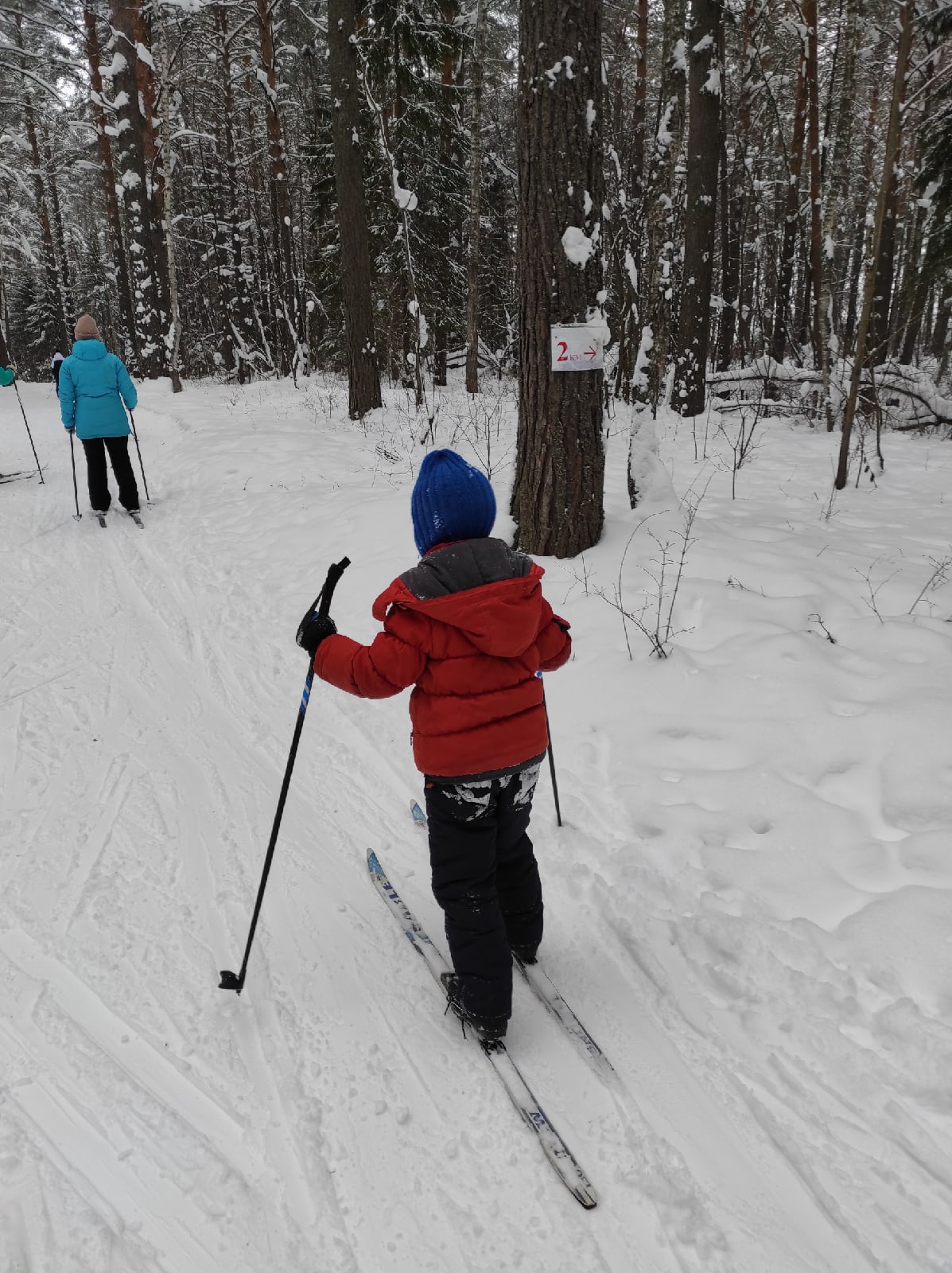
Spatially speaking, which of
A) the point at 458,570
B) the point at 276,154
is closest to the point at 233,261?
the point at 276,154

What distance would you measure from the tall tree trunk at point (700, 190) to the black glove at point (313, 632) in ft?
34.9

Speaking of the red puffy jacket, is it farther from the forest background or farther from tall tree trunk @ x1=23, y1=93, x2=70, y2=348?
tall tree trunk @ x1=23, y1=93, x2=70, y2=348

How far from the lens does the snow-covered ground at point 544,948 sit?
1.97 meters

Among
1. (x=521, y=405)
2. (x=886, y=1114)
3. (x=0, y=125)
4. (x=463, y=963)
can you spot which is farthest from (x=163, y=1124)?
(x=0, y=125)

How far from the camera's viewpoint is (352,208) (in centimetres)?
1115

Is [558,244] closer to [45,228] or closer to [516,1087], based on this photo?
[516,1087]

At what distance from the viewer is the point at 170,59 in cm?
1397

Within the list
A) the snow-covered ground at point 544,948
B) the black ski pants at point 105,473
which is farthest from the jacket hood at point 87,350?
the snow-covered ground at point 544,948

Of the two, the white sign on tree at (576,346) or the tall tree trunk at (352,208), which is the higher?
the tall tree trunk at (352,208)

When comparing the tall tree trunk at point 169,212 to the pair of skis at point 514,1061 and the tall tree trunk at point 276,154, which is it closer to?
the tall tree trunk at point 276,154

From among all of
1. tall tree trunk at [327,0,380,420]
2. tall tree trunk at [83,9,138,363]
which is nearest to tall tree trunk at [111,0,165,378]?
tall tree trunk at [83,9,138,363]

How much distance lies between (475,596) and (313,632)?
0.55 metres

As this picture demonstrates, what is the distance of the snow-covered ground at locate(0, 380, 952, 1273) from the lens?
1967 mm

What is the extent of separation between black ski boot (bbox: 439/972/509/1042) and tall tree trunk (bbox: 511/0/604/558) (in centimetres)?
362
